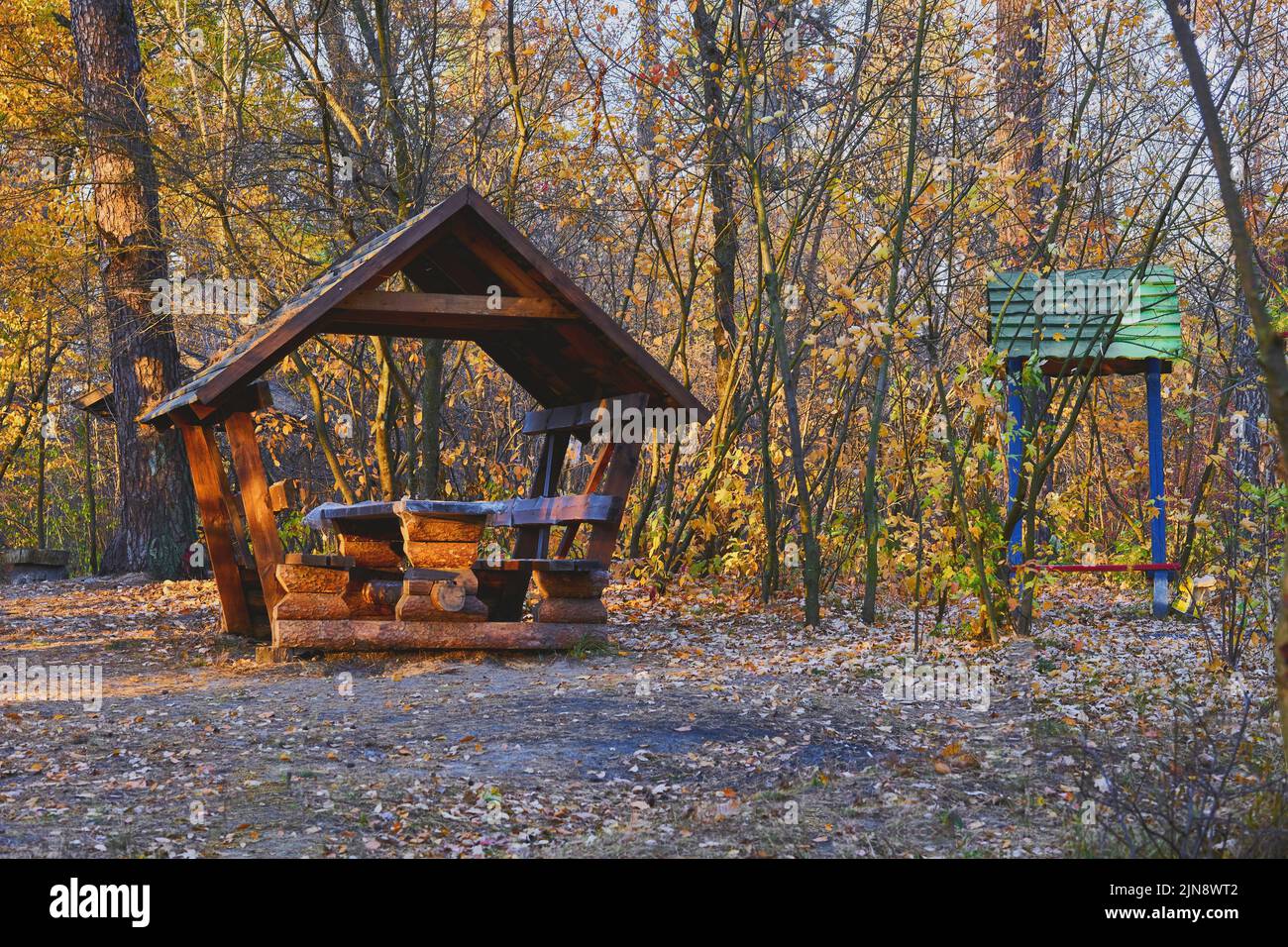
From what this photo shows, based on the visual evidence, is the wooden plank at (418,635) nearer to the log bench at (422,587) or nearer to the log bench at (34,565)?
the log bench at (422,587)

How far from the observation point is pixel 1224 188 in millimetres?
3271

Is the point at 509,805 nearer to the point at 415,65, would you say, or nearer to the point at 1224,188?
the point at 1224,188

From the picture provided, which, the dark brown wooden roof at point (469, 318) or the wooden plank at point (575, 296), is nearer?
the dark brown wooden roof at point (469, 318)

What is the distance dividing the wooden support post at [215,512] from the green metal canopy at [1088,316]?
632 centimetres

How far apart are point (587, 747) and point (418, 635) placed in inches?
123

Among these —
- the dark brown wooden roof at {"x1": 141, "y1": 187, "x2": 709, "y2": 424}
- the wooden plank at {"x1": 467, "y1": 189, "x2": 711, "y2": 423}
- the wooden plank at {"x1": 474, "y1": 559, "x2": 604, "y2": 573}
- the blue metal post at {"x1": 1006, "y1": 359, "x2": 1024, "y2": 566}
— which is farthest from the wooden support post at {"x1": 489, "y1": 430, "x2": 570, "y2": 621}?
the blue metal post at {"x1": 1006, "y1": 359, "x2": 1024, "y2": 566}

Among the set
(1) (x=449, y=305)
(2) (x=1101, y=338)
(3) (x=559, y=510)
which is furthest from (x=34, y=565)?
(2) (x=1101, y=338)

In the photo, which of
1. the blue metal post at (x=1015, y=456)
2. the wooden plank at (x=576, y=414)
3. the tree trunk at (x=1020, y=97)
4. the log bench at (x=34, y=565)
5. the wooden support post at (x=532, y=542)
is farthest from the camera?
the log bench at (x=34, y=565)

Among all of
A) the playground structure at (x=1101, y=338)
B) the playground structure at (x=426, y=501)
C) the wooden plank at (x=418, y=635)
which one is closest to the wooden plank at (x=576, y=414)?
the playground structure at (x=426, y=501)

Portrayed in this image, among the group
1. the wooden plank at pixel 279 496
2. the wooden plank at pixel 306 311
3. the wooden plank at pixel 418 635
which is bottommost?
the wooden plank at pixel 418 635

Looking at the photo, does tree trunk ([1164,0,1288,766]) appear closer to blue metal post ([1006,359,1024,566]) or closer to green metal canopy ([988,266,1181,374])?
blue metal post ([1006,359,1024,566])

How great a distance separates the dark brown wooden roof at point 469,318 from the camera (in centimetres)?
845

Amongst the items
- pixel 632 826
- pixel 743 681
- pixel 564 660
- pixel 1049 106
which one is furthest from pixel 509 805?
pixel 1049 106

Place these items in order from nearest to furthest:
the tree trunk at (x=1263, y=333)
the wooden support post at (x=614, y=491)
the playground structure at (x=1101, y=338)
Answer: the tree trunk at (x=1263, y=333) → the wooden support post at (x=614, y=491) → the playground structure at (x=1101, y=338)
